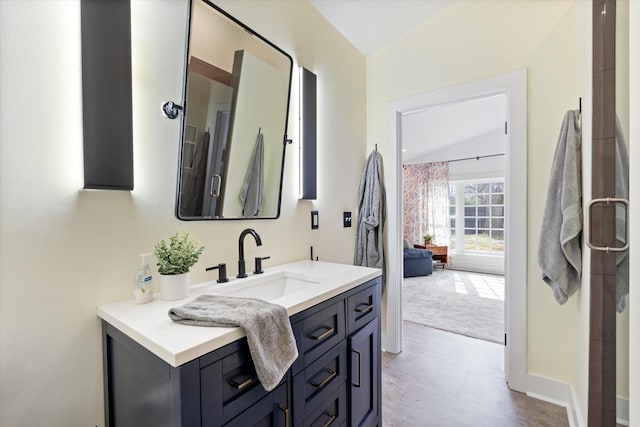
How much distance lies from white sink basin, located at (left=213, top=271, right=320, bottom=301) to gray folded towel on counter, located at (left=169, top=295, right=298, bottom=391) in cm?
33

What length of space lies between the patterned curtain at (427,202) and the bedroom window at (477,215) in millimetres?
199

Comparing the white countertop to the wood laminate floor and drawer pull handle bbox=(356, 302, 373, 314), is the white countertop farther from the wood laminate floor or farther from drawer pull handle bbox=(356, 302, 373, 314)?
the wood laminate floor

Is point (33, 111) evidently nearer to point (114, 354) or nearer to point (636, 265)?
point (114, 354)

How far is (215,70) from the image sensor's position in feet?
4.28

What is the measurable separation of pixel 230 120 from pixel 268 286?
0.83m

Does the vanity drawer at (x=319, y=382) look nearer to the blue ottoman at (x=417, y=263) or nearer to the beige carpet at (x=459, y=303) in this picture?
the beige carpet at (x=459, y=303)

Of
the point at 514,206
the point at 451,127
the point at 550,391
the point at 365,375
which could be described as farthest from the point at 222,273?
the point at 451,127

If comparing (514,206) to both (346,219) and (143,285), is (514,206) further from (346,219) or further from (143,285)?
(143,285)

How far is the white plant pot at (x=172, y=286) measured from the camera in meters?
1.03

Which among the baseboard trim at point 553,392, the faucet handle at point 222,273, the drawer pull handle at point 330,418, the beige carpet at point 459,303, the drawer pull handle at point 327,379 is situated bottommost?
the beige carpet at point 459,303

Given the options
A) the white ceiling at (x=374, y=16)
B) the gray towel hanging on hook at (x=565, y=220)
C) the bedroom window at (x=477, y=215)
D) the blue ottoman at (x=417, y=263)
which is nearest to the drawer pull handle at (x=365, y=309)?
the gray towel hanging on hook at (x=565, y=220)

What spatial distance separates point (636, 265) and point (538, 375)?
1.72 metres

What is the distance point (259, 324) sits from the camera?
829 millimetres

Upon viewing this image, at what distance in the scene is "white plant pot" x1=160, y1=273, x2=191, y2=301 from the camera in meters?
1.03
